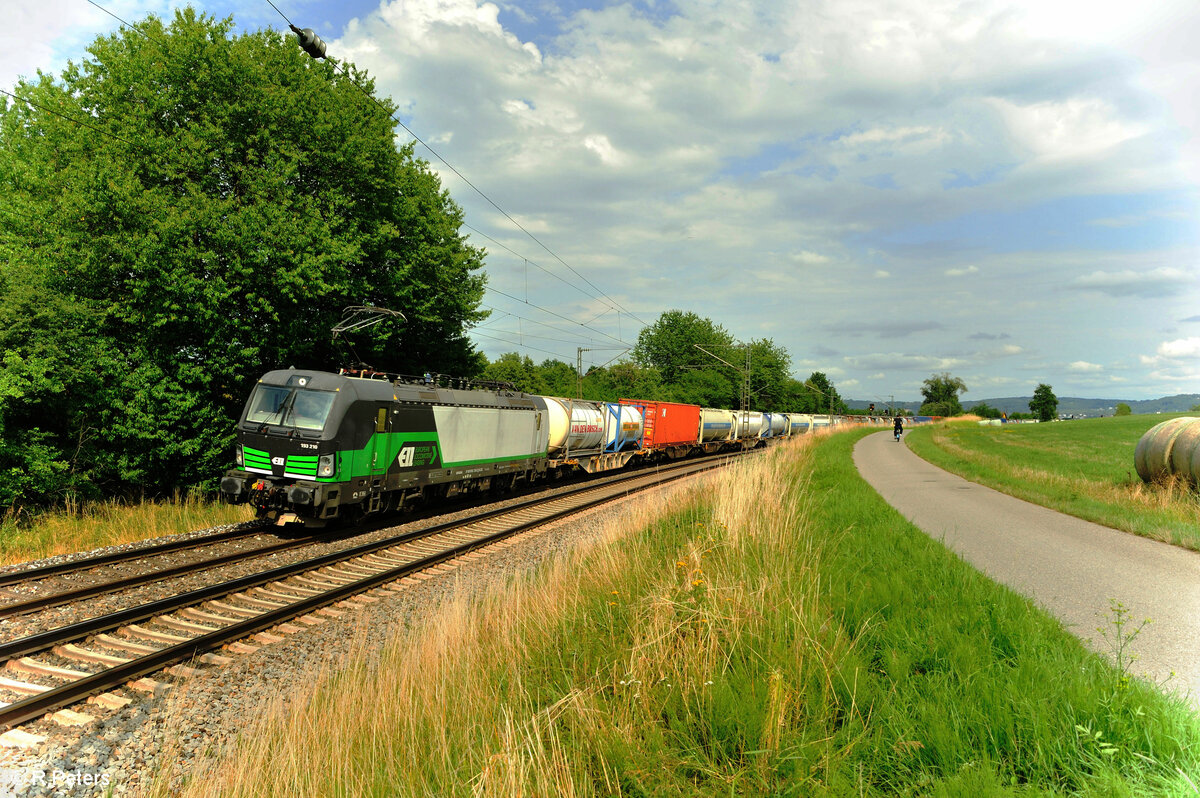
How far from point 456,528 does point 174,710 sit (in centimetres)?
883

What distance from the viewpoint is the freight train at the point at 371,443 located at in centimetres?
1242

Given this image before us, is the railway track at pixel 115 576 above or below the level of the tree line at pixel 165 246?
below

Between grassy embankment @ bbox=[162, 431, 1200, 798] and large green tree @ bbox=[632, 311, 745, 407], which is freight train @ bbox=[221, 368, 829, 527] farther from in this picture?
large green tree @ bbox=[632, 311, 745, 407]

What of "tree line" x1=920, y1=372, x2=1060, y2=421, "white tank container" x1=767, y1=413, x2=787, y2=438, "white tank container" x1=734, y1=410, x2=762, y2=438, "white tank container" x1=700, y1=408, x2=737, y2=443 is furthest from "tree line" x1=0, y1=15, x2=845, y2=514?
"tree line" x1=920, y1=372, x2=1060, y2=421

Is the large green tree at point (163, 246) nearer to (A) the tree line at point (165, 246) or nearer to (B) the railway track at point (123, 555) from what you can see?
(A) the tree line at point (165, 246)

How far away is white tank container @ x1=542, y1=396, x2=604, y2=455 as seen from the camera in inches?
899

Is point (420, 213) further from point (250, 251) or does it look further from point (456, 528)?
point (456, 528)

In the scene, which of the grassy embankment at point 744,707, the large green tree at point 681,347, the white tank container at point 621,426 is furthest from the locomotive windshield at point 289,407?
the large green tree at point 681,347

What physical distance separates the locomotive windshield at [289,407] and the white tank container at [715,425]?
2754 centimetres

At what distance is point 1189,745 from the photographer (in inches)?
119

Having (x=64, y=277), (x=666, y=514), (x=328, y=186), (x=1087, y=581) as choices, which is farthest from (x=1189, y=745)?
(x=328, y=186)

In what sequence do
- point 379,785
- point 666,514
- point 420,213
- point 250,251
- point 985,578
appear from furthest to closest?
point 420,213
point 250,251
point 666,514
point 985,578
point 379,785

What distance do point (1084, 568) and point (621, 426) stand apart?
21325mm

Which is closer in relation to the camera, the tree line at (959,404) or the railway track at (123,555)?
the railway track at (123,555)
